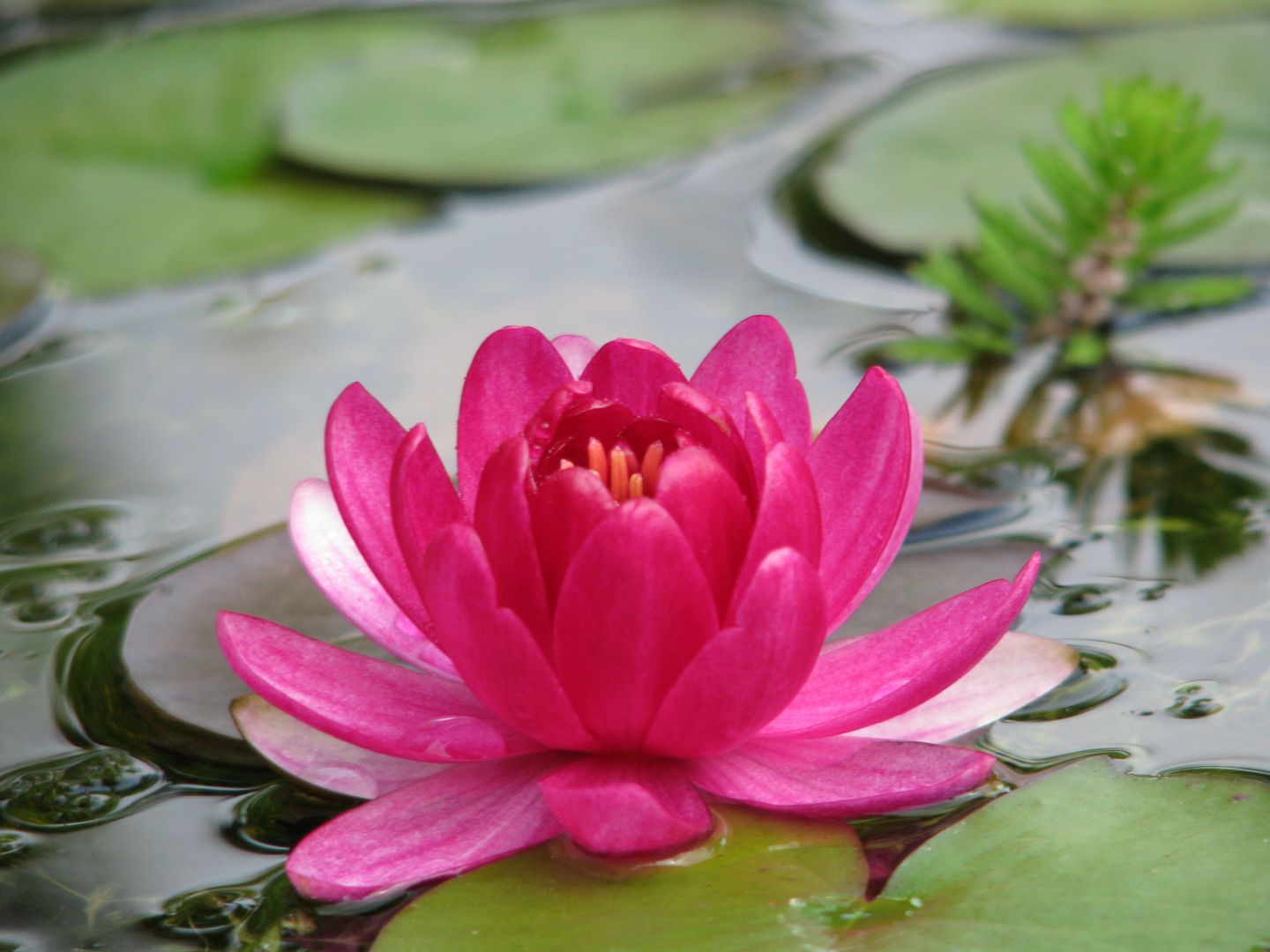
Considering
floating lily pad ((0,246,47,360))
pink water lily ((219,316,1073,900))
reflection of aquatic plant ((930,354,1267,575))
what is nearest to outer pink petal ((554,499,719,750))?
pink water lily ((219,316,1073,900))

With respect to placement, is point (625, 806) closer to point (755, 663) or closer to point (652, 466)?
point (755, 663)

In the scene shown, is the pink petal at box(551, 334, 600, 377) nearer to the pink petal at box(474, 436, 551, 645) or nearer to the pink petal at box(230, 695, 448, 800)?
the pink petal at box(474, 436, 551, 645)

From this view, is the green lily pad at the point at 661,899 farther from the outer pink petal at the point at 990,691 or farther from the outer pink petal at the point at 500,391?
the outer pink petal at the point at 500,391

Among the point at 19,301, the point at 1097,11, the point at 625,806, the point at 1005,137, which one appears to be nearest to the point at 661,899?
the point at 625,806

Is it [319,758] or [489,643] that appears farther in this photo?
[319,758]

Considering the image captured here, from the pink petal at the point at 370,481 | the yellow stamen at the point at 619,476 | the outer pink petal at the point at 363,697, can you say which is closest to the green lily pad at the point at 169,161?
the pink petal at the point at 370,481
